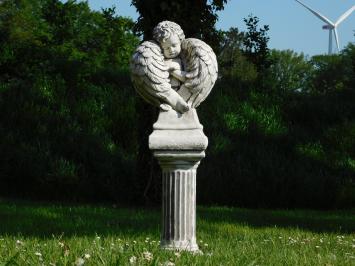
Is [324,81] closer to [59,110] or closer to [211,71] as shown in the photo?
[59,110]

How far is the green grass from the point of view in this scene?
4.50 metres

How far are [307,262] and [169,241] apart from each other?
4.30 ft

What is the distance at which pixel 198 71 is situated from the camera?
5695 mm

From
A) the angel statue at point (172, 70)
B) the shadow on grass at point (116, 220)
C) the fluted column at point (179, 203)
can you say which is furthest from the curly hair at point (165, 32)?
the shadow on grass at point (116, 220)

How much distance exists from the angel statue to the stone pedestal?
13cm

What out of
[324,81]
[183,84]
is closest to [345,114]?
[183,84]

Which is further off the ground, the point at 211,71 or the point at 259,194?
the point at 211,71

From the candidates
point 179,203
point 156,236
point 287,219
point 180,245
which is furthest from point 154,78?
point 287,219

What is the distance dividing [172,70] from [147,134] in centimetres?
535

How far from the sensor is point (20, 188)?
12250 millimetres

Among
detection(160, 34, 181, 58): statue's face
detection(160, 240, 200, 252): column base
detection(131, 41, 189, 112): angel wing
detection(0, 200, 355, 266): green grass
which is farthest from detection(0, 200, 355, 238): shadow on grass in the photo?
detection(160, 34, 181, 58): statue's face

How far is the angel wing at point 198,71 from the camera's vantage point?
18.6 feet

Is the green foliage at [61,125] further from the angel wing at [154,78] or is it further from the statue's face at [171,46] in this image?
the angel wing at [154,78]

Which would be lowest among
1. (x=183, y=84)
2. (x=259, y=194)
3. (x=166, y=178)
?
(x=259, y=194)
